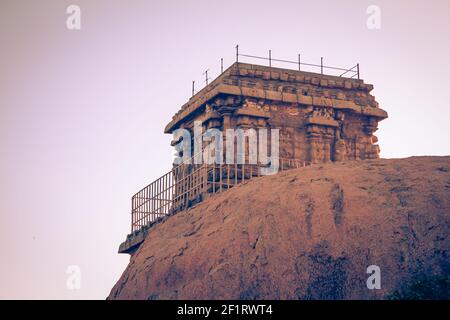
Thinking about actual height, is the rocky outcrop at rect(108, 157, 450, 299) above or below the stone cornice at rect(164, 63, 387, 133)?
below

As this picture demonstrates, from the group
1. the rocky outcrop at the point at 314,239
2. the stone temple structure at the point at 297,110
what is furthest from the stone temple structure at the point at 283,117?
the rocky outcrop at the point at 314,239

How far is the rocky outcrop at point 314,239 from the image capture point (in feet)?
55.3

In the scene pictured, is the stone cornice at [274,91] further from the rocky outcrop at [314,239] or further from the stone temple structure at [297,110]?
the rocky outcrop at [314,239]

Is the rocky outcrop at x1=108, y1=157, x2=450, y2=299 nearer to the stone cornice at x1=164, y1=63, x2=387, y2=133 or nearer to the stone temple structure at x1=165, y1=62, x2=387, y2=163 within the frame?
the stone temple structure at x1=165, y1=62, x2=387, y2=163

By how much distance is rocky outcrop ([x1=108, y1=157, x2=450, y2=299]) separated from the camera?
1684cm

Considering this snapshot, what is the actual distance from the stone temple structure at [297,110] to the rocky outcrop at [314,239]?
7276 millimetres

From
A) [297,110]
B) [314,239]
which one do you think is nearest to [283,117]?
[297,110]

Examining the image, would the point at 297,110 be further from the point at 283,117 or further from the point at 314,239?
the point at 314,239

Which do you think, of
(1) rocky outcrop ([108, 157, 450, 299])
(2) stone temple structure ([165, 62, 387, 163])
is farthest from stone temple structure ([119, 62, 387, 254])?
(1) rocky outcrop ([108, 157, 450, 299])

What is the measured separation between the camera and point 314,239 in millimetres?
17891

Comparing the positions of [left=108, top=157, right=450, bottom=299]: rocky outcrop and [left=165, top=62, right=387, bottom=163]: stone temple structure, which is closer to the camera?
[left=108, top=157, right=450, bottom=299]: rocky outcrop
